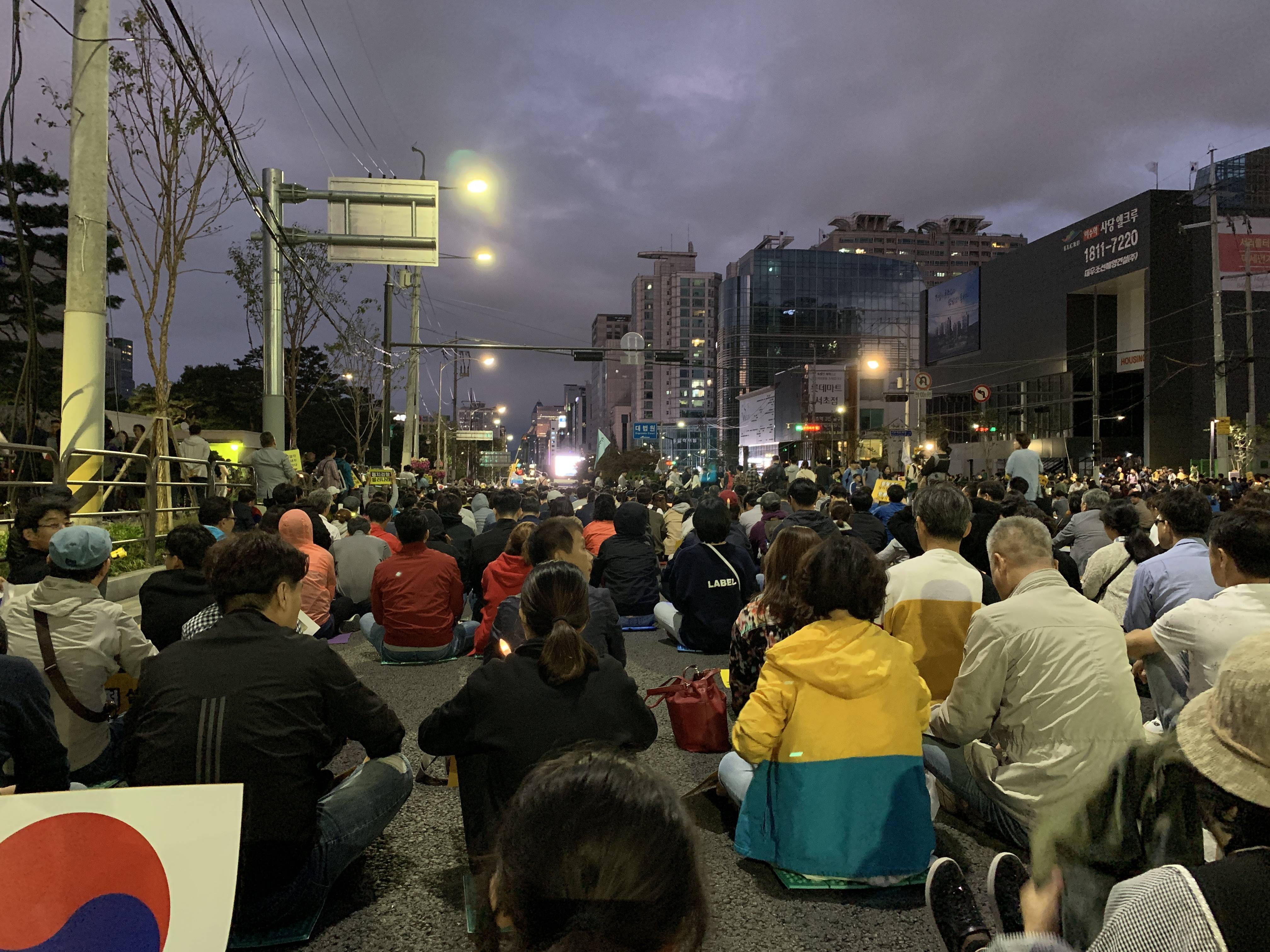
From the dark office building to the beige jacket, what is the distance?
37.1 metres

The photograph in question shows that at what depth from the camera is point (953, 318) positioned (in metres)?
71.9

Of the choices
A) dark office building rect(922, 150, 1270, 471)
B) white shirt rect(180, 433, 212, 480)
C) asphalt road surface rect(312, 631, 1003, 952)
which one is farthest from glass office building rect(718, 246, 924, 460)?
asphalt road surface rect(312, 631, 1003, 952)

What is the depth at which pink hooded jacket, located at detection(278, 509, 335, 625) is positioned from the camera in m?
7.84

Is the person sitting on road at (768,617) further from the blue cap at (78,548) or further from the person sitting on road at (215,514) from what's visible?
the person sitting on road at (215,514)

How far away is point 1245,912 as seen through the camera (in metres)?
1.31

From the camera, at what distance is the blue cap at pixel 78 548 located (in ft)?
12.3

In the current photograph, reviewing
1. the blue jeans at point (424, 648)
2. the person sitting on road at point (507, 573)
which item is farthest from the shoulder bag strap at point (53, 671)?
the blue jeans at point (424, 648)

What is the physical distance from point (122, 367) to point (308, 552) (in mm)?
66479

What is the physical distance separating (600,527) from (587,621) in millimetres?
8078

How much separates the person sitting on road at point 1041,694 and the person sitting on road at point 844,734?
29 centimetres

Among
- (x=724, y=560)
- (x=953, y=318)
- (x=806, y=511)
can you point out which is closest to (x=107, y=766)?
(x=724, y=560)

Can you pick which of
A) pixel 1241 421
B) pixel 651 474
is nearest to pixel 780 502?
pixel 1241 421

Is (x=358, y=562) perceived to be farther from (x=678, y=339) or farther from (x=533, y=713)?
(x=678, y=339)

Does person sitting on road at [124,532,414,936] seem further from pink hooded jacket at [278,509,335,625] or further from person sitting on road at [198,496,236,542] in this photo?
pink hooded jacket at [278,509,335,625]
